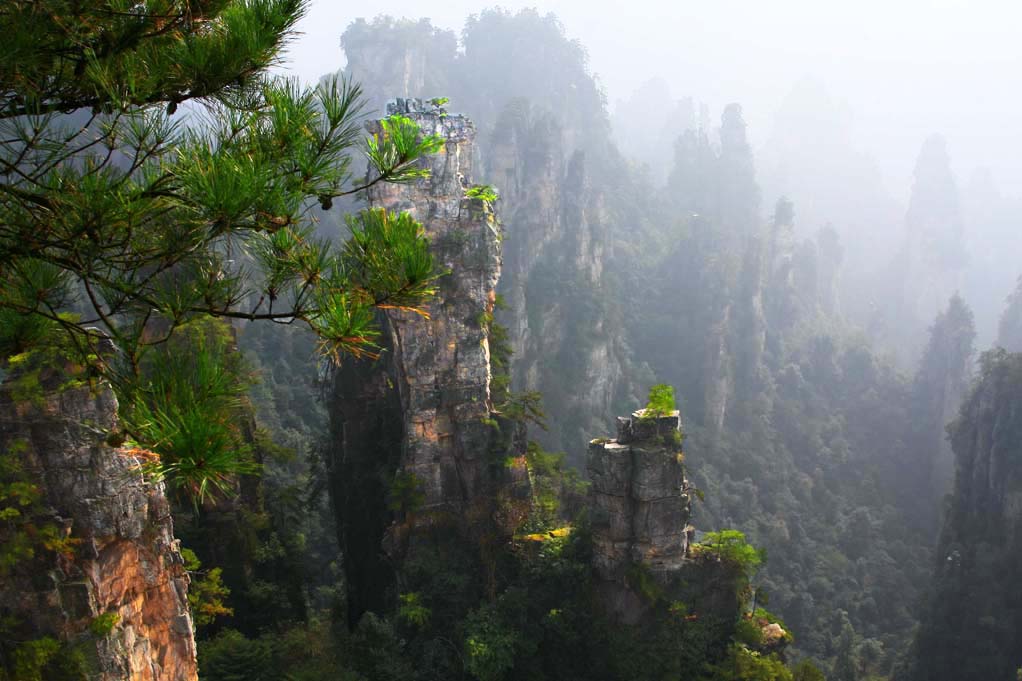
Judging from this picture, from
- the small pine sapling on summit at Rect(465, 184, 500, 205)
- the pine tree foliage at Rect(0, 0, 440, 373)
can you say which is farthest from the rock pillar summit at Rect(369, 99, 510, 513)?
the pine tree foliage at Rect(0, 0, 440, 373)

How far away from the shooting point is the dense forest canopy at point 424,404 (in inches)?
108

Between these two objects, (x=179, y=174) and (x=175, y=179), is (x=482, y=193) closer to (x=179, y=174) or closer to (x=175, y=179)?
(x=175, y=179)

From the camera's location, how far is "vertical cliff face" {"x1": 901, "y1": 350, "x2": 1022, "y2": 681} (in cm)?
1844

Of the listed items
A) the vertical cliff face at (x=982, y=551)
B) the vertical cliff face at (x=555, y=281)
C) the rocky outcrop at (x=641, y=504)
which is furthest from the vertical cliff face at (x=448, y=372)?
the vertical cliff face at (x=555, y=281)

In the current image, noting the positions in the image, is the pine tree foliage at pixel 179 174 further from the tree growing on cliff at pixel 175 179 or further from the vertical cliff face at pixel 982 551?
the vertical cliff face at pixel 982 551

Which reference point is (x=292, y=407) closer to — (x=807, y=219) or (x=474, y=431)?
(x=474, y=431)

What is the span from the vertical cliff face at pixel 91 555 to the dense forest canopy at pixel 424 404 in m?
0.04

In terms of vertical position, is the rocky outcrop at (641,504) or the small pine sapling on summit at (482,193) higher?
the small pine sapling on summit at (482,193)

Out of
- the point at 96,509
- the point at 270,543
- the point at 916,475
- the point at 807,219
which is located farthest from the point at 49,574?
the point at 807,219

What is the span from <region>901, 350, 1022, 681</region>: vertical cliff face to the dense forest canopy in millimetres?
99

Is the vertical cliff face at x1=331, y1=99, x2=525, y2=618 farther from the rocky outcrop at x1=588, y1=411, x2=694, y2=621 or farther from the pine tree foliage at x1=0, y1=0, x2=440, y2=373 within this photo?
the pine tree foliage at x1=0, y1=0, x2=440, y2=373

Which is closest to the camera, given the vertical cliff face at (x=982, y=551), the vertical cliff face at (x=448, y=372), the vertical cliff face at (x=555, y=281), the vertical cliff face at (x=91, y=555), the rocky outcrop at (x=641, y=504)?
the vertical cliff face at (x=91, y=555)

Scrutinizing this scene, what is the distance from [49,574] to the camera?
7.27m

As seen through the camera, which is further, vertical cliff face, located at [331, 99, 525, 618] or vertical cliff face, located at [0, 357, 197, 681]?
vertical cliff face, located at [331, 99, 525, 618]
